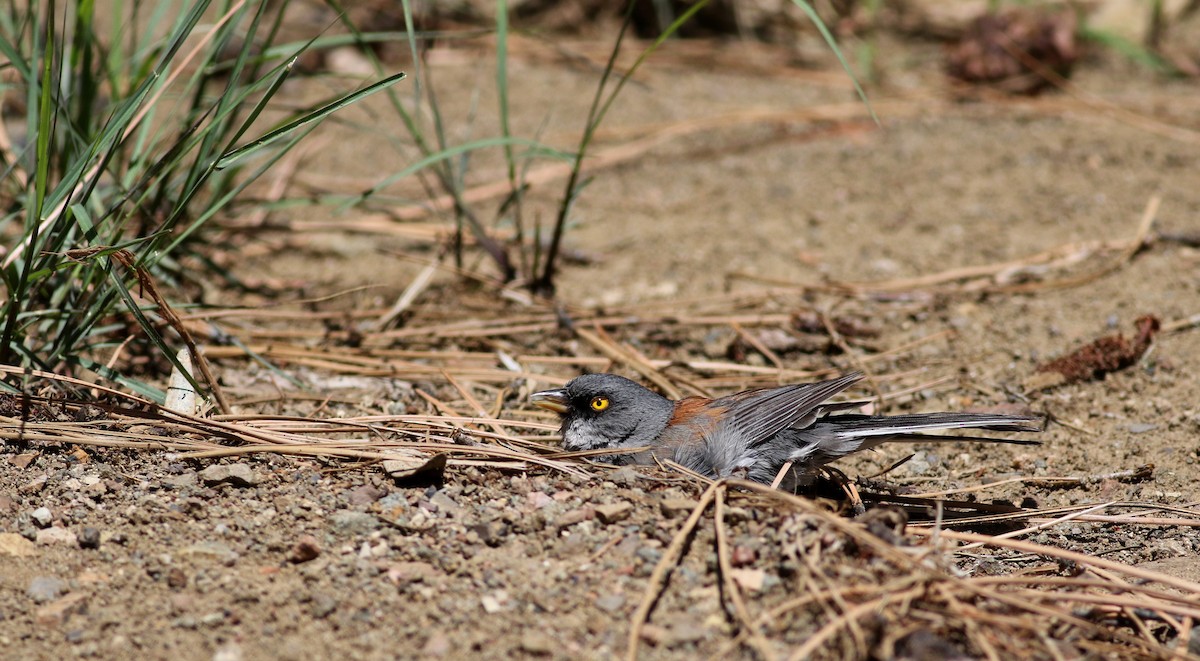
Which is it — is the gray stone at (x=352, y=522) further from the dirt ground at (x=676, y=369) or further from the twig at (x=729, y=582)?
the twig at (x=729, y=582)

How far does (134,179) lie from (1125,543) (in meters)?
3.54

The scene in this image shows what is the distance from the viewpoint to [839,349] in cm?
435

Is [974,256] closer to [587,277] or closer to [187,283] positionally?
[587,277]

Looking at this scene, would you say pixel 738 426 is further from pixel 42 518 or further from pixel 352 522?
pixel 42 518

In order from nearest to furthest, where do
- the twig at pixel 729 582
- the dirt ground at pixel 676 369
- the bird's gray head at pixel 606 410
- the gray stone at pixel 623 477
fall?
the twig at pixel 729 582 < the dirt ground at pixel 676 369 < the gray stone at pixel 623 477 < the bird's gray head at pixel 606 410

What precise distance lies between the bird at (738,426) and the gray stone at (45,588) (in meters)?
1.57

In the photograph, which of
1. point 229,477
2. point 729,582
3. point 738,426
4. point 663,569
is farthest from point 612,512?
point 229,477

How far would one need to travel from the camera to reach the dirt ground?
93.6 inches

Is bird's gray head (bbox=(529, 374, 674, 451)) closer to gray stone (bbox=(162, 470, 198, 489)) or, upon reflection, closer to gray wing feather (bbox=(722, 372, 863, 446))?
gray wing feather (bbox=(722, 372, 863, 446))

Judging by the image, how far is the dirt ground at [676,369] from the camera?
2.38 meters

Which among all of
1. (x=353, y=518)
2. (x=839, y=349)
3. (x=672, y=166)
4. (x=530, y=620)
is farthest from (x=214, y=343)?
(x=672, y=166)

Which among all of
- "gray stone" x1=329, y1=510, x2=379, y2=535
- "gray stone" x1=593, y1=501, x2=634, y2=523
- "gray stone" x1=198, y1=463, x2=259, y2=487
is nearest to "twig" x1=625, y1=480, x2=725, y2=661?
"gray stone" x1=593, y1=501, x2=634, y2=523

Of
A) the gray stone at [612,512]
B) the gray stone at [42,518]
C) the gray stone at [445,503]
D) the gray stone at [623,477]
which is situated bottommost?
the gray stone at [42,518]

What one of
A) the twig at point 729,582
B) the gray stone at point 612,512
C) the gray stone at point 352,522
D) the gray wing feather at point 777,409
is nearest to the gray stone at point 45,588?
the gray stone at point 352,522
